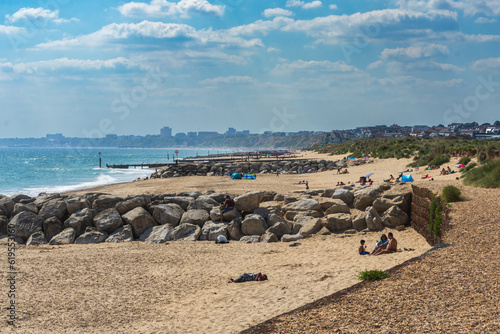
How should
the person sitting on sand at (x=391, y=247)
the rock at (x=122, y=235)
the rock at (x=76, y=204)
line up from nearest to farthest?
the person sitting on sand at (x=391, y=247)
the rock at (x=122, y=235)
the rock at (x=76, y=204)

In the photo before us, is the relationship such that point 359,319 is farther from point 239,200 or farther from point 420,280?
point 239,200

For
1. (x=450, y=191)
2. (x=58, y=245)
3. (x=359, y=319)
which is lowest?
(x=58, y=245)

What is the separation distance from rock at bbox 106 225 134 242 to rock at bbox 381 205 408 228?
30.6ft

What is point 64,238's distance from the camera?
51.6 feet

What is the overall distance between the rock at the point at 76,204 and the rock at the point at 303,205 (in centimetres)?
838

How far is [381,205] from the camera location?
15.6 m

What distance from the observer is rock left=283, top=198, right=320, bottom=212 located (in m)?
16.6

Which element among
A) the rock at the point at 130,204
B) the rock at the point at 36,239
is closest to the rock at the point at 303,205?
the rock at the point at 130,204

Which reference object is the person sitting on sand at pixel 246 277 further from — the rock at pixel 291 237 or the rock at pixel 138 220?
the rock at pixel 138 220

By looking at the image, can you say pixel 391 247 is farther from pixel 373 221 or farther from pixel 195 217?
pixel 195 217

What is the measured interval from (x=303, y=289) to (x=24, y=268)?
7.94 meters

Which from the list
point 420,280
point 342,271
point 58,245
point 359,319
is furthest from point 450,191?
point 58,245

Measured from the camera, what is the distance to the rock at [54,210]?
17062 mm

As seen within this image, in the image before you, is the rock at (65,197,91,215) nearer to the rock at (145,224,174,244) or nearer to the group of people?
the rock at (145,224,174,244)
